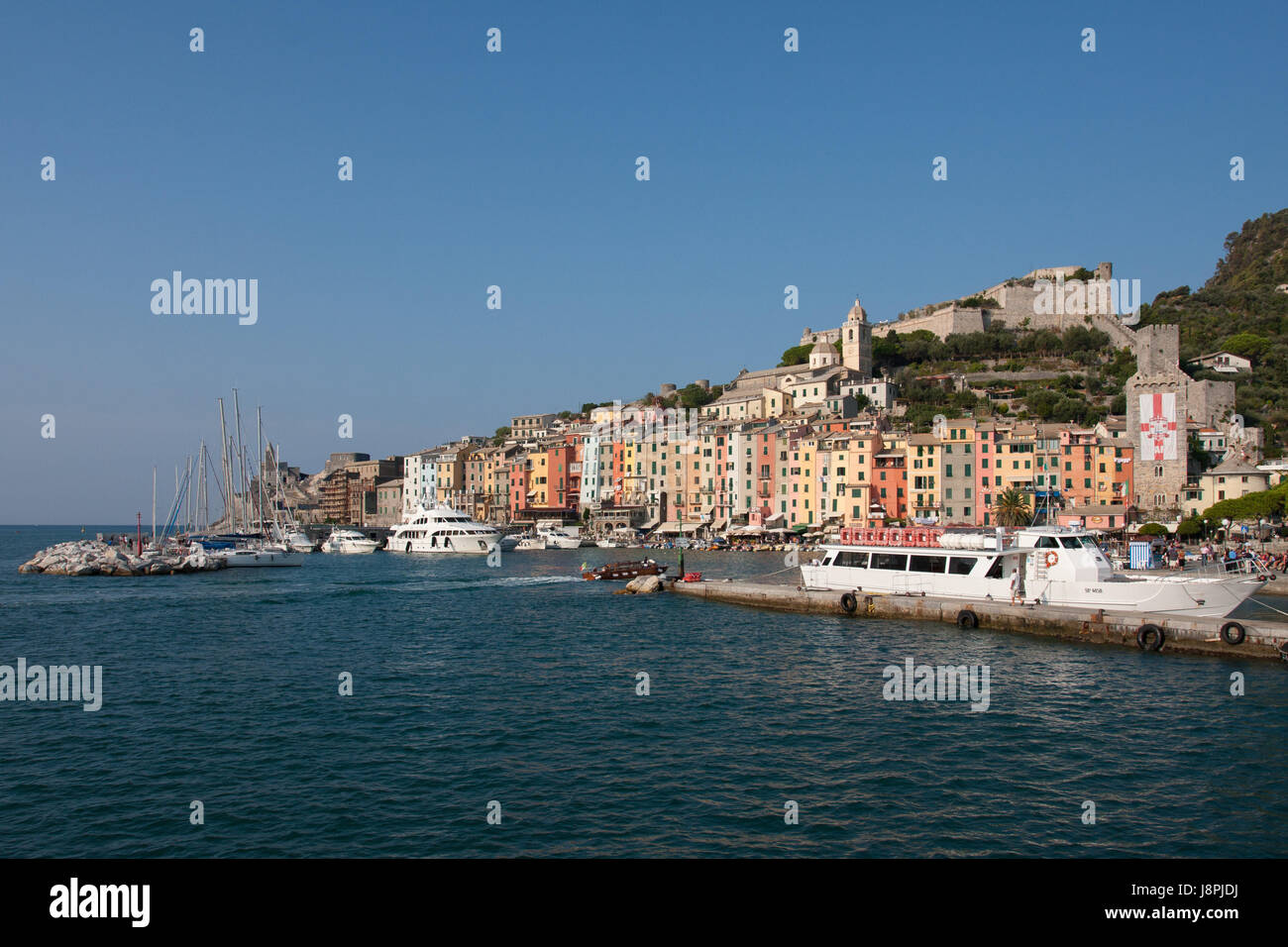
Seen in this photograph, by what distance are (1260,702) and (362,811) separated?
20.2m

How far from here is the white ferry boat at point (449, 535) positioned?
93.5 meters

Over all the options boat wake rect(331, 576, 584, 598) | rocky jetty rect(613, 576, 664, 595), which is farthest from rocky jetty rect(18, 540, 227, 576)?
rocky jetty rect(613, 576, 664, 595)

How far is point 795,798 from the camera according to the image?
47.1ft

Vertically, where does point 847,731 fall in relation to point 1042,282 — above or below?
below

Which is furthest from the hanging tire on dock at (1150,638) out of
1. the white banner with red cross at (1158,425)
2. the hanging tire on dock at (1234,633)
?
the white banner with red cross at (1158,425)

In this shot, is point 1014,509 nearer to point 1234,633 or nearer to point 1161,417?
point 1161,417

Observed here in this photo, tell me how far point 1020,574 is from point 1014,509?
4085 cm

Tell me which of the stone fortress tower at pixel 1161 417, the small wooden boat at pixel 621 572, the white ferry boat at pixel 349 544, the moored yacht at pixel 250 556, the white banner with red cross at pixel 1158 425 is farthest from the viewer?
the white ferry boat at pixel 349 544

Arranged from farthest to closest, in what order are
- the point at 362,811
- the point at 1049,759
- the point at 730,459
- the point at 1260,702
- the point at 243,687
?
the point at 730,459, the point at 243,687, the point at 1260,702, the point at 1049,759, the point at 362,811

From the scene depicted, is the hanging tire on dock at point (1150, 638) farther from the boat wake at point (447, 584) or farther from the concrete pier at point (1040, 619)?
the boat wake at point (447, 584)

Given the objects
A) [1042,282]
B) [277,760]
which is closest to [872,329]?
[1042,282]

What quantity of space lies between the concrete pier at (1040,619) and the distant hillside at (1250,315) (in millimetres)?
78210
